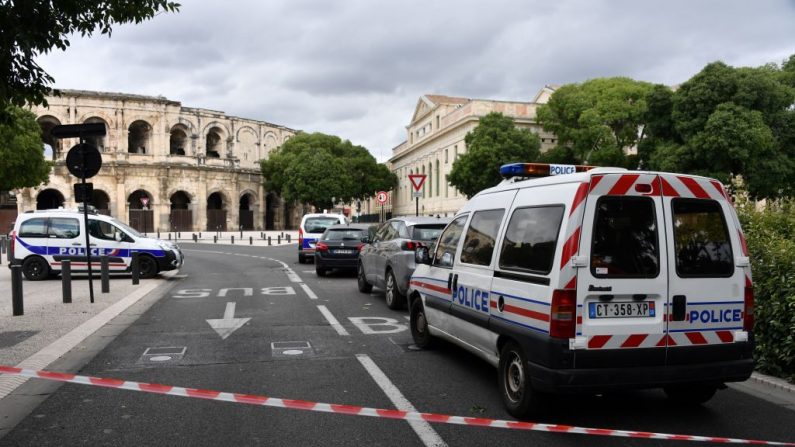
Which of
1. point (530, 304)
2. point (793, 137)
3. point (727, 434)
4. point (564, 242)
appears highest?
point (793, 137)

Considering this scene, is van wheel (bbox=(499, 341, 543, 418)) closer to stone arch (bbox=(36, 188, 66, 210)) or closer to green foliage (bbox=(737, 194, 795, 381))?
green foliage (bbox=(737, 194, 795, 381))

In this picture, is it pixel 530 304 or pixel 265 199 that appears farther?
pixel 265 199

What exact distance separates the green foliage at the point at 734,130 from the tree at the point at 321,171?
39823 millimetres

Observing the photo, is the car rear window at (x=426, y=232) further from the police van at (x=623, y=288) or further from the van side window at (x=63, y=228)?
the van side window at (x=63, y=228)

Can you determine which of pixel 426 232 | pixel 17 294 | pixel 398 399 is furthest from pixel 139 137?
pixel 398 399

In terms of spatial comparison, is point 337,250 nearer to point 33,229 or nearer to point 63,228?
point 63,228

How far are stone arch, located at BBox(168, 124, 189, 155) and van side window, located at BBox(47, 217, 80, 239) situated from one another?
57135 mm

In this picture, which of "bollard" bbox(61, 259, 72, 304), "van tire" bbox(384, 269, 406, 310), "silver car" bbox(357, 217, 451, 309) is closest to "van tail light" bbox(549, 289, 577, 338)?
"silver car" bbox(357, 217, 451, 309)

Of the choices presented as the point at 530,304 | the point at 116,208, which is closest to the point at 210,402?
the point at 530,304

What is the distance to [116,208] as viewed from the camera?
2475 inches

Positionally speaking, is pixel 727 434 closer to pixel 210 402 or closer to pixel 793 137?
pixel 210 402

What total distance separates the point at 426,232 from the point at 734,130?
2721cm

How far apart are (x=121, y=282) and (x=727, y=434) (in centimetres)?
1460

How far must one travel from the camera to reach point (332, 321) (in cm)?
953
